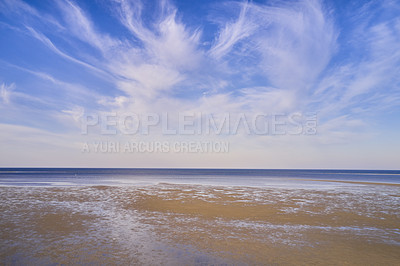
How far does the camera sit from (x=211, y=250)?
785 centimetres

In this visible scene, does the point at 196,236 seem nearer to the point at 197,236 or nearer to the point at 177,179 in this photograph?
the point at 197,236

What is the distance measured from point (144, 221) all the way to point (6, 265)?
6.14 m

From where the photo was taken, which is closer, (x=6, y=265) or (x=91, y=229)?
(x=6, y=265)

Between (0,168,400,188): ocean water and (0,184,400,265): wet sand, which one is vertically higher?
(0,184,400,265): wet sand

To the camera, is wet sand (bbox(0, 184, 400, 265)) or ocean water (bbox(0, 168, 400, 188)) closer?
wet sand (bbox(0, 184, 400, 265))

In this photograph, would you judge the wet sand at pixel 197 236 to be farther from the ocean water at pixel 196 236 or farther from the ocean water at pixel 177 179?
the ocean water at pixel 177 179

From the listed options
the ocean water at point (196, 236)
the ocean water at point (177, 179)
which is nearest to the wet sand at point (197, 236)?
the ocean water at point (196, 236)

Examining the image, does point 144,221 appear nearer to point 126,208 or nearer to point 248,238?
point 126,208

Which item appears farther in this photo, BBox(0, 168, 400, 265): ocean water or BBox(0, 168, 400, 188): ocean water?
BBox(0, 168, 400, 188): ocean water

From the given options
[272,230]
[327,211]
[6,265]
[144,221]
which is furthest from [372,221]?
[6,265]

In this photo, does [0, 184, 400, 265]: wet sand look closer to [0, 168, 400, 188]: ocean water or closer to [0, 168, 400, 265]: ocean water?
[0, 168, 400, 265]: ocean water

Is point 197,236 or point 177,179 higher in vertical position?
point 197,236

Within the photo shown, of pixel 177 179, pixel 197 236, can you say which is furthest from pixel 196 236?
pixel 177 179

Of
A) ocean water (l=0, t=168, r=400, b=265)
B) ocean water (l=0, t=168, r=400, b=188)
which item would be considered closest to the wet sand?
ocean water (l=0, t=168, r=400, b=265)
